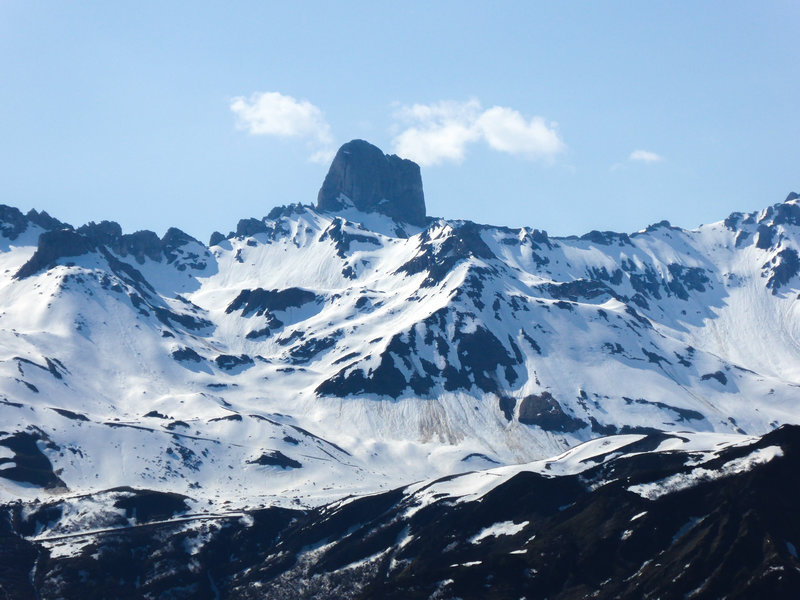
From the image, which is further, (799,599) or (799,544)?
(799,544)

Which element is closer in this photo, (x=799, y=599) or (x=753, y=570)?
(x=799, y=599)

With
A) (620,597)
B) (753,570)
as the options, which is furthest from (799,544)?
(620,597)

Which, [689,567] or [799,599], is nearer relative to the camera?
[799,599]

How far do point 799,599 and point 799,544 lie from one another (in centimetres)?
2317

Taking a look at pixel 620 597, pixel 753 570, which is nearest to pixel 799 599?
pixel 753 570

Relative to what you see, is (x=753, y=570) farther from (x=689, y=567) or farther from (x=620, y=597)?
(x=620, y=597)

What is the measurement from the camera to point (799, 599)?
17638 centimetres

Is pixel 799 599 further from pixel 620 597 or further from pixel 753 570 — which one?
pixel 620 597

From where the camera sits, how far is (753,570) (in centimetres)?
19025

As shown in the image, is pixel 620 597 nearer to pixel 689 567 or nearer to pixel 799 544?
pixel 689 567

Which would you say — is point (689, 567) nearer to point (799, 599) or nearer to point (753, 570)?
point (753, 570)

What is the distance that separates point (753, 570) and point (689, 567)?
11.0m

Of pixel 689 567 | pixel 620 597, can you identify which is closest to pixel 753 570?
pixel 689 567

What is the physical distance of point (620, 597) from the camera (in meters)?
197
